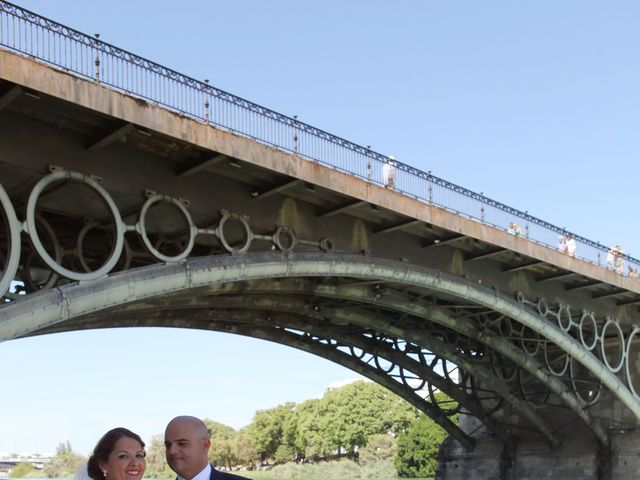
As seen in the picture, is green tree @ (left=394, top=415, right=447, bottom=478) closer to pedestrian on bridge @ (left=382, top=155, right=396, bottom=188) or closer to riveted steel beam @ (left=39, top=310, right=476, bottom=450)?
riveted steel beam @ (left=39, top=310, right=476, bottom=450)

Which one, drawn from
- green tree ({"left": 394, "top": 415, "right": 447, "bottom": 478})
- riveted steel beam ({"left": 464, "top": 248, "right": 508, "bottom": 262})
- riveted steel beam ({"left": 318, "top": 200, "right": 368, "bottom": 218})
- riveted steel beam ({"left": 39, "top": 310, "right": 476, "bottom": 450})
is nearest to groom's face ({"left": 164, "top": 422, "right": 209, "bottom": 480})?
riveted steel beam ({"left": 318, "top": 200, "right": 368, "bottom": 218})

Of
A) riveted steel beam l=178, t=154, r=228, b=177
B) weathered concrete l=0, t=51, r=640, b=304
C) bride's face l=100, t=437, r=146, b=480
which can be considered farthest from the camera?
riveted steel beam l=178, t=154, r=228, b=177

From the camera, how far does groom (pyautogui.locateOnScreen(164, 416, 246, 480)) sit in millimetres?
3715

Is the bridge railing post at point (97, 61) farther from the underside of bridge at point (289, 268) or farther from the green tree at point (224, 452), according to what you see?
the green tree at point (224, 452)

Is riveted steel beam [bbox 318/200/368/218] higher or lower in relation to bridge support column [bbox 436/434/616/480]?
higher

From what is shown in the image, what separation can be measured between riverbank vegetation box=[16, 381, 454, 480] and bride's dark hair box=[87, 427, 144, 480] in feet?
234

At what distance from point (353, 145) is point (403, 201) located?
1667 millimetres

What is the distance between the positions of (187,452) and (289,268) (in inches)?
616

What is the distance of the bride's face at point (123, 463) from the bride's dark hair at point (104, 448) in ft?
0.07

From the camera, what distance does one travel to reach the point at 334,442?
8869 centimetres

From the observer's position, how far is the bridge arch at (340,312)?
15461 mm

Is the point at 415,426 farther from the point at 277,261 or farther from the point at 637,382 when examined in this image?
the point at 277,261

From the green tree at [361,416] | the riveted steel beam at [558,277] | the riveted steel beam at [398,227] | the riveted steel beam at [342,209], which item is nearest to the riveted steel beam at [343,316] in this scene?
the riveted steel beam at [398,227]

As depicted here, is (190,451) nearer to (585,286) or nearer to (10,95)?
(10,95)
